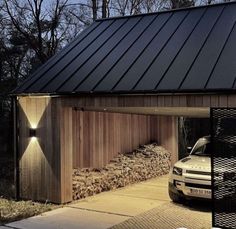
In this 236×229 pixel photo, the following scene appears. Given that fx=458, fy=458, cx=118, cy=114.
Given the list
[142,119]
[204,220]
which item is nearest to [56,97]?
[204,220]

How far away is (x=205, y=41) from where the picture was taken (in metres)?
10.4

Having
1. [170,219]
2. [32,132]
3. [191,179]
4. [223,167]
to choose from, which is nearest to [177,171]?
[191,179]

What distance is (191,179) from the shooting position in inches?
402

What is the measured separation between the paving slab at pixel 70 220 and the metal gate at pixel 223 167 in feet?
6.93

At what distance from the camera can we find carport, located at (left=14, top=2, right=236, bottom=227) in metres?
9.38

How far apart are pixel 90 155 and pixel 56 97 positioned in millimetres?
2726

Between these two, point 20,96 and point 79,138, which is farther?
point 79,138

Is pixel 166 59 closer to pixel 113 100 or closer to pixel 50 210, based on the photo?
pixel 113 100

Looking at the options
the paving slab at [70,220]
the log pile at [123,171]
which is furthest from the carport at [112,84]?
the paving slab at [70,220]

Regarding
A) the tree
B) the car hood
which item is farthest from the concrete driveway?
the tree

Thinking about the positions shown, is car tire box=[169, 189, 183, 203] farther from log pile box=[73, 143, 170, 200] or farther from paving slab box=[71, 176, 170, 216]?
log pile box=[73, 143, 170, 200]

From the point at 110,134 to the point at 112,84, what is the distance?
3.92m

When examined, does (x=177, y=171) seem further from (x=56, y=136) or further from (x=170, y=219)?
(x=56, y=136)

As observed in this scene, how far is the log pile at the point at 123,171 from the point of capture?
459 inches
